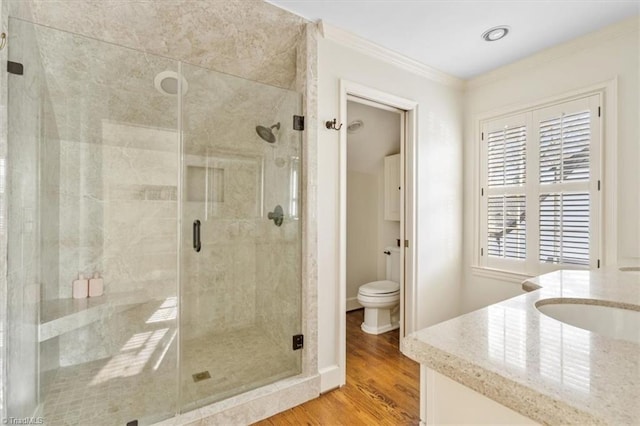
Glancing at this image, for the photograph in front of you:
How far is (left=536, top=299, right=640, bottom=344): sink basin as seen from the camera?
1.03 m

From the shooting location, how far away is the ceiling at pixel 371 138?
10.8 ft

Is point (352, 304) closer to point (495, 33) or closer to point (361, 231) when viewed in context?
point (361, 231)

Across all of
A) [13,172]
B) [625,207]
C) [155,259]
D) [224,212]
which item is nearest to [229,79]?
[224,212]

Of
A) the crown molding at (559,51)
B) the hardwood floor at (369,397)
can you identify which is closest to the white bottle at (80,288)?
the hardwood floor at (369,397)

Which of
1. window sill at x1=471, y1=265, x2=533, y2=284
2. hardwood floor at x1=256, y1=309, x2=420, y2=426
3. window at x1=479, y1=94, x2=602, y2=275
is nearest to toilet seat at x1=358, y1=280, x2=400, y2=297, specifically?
hardwood floor at x1=256, y1=309, x2=420, y2=426

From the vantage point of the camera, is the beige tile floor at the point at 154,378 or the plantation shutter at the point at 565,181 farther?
the plantation shutter at the point at 565,181

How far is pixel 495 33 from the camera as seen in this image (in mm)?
2213

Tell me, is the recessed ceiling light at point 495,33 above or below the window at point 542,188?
above

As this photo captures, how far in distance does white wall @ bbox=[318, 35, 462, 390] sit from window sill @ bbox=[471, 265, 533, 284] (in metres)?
0.18

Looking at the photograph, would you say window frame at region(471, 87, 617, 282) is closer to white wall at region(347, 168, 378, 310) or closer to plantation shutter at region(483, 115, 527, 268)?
plantation shutter at region(483, 115, 527, 268)

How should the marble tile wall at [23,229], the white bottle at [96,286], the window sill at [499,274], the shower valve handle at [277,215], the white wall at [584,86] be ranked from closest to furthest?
the marble tile wall at [23,229], the white wall at [584,86], the white bottle at [96,286], the shower valve handle at [277,215], the window sill at [499,274]

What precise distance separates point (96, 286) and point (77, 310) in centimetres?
20

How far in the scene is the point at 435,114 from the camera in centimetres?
283

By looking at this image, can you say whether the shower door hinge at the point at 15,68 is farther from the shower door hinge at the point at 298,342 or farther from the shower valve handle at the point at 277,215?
the shower door hinge at the point at 298,342
